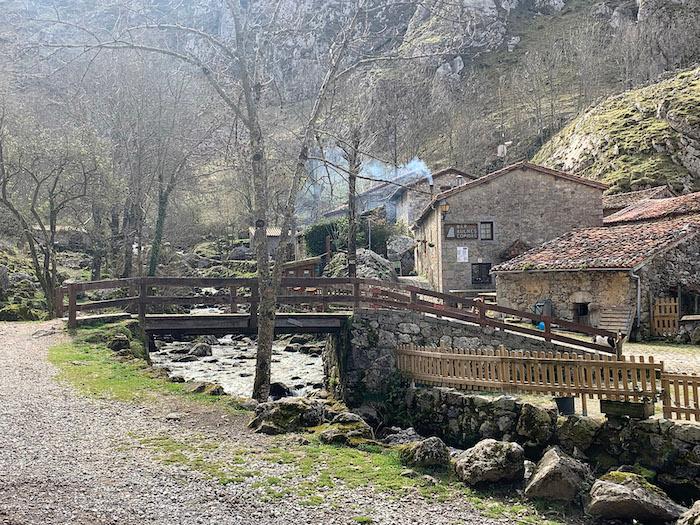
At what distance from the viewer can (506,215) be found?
29375 millimetres

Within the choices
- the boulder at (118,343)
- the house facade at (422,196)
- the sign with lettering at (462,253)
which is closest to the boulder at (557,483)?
the boulder at (118,343)

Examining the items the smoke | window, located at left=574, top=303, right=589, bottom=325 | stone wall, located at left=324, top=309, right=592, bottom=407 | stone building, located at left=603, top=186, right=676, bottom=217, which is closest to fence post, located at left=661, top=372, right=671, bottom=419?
stone wall, located at left=324, top=309, right=592, bottom=407

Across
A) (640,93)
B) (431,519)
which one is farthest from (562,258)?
(640,93)

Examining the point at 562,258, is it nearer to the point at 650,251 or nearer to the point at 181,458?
the point at 650,251

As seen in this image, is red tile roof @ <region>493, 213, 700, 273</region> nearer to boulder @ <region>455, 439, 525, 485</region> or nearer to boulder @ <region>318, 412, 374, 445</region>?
boulder @ <region>455, 439, 525, 485</region>

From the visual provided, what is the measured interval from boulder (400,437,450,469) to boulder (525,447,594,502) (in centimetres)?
115

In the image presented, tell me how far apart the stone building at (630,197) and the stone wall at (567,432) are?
89.1ft

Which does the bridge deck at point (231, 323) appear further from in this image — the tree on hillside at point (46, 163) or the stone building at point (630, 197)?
the stone building at point (630, 197)

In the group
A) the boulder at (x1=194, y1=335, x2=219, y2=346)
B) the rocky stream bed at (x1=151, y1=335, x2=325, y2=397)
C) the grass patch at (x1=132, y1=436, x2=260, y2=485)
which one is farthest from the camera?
the boulder at (x1=194, y1=335, x2=219, y2=346)

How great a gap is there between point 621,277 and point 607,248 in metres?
2.03

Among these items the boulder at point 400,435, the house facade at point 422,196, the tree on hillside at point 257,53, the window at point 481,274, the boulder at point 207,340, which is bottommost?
the boulder at point 400,435

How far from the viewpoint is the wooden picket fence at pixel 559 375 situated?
34.2 feet

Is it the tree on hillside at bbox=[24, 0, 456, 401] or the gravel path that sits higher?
the tree on hillside at bbox=[24, 0, 456, 401]

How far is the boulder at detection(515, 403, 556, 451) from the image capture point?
11.3 m
